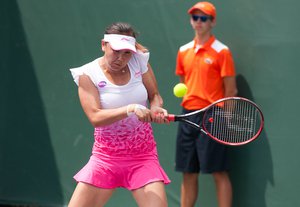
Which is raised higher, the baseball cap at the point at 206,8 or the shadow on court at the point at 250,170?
the baseball cap at the point at 206,8

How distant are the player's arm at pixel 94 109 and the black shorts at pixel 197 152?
55.9 inches

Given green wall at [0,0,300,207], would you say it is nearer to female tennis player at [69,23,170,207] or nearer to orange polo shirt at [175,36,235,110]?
orange polo shirt at [175,36,235,110]

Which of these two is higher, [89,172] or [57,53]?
[57,53]

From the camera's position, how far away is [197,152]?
598 cm

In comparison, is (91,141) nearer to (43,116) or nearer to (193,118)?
(43,116)

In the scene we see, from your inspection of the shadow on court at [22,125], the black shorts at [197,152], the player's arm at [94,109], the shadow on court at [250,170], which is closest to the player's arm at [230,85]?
the shadow on court at [250,170]

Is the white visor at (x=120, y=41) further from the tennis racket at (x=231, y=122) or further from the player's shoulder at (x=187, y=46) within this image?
the player's shoulder at (x=187, y=46)

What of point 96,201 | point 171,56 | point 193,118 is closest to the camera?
point 96,201

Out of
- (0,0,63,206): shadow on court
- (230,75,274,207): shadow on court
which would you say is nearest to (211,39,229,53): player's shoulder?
(230,75,274,207): shadow on court

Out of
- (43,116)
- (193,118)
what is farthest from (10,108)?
(193,118)

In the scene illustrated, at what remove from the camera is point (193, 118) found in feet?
19.0

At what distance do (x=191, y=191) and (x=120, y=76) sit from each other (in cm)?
179

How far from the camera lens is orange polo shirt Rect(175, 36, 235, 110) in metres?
5.83

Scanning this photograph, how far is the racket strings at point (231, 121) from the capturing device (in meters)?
5.08
